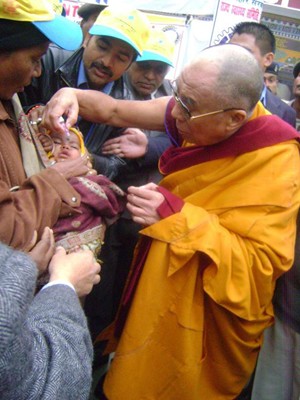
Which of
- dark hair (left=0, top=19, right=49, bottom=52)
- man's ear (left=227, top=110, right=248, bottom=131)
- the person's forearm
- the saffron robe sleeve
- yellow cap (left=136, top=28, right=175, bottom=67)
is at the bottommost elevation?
the saffron robe sleeve

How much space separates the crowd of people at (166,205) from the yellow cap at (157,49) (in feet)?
1.55

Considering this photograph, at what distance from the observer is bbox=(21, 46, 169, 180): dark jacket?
6.63 feet

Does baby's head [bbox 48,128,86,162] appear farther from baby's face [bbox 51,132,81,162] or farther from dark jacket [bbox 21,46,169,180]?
dark jacket [bbox 21,46,169,180]

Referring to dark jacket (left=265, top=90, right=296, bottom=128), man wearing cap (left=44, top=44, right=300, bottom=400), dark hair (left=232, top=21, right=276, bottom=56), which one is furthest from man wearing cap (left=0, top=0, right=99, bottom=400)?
dark hair (left=232, top=21, right=276, bottom=56)

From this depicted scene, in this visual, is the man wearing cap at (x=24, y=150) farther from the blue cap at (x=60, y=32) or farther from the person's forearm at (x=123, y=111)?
the person's forearm at (x=123, y=111)

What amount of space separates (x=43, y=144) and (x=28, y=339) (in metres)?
0.98

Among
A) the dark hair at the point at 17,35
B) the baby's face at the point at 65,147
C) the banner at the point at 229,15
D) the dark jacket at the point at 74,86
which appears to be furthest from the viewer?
the banner at the point at 229,15

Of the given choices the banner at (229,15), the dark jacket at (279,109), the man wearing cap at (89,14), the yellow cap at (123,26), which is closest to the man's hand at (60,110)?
the yellow cap at (123,26)

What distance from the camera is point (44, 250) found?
124 cm

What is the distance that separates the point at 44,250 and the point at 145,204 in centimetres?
49

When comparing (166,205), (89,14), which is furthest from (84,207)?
(89,14)

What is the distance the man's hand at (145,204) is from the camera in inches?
63.2

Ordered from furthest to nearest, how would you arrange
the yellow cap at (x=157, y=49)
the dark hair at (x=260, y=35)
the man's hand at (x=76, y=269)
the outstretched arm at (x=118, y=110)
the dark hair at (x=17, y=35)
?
the dark hair at (x=260, y=35) → the yellow cap at (x=157, y=49) → the outstretched arm at (x=118, y=110) → the dark hair at (x=17, y=35) → the man's hand at (x=76, y=269)

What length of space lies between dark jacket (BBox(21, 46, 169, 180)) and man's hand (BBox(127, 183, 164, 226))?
0.44m
